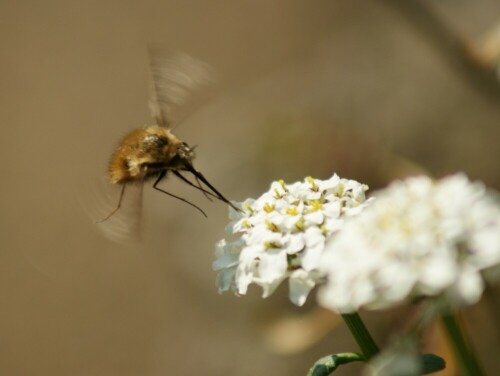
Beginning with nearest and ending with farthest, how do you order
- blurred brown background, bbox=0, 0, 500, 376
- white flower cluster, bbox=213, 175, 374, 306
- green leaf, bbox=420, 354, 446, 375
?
green leaf, bbox=420, 354, 446, 375 → white flower cluster, bbox=213, 175, 374, 306 → blurred brown background, bbox=0, 0, 500, 376

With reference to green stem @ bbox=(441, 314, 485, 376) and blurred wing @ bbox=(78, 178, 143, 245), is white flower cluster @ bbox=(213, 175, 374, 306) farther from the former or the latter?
blurred wing @ bbox=(78, 178, 143, 245)

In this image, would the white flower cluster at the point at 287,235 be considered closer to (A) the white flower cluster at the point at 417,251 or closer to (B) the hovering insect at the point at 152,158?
(A) the white flower cluster at the point at 417,251

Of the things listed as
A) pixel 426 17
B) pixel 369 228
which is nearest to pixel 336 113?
pixel 426 17

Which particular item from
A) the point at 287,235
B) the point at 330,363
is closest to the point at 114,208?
the point at 287,235

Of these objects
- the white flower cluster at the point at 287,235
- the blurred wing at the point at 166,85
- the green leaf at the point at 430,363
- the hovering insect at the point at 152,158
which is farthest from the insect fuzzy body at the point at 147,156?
the green leaf at the point at 430,363

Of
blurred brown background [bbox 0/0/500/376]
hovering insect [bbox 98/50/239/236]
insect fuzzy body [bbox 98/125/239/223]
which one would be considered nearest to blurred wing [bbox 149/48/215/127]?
hovering insect [bbox 98/50/239/236]

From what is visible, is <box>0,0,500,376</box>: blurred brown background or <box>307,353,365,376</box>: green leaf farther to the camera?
<box>0,0,500,376</box>: blurred brown background

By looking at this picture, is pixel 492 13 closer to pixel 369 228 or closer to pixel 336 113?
pixel 336 113

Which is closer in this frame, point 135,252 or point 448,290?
point 448,290
